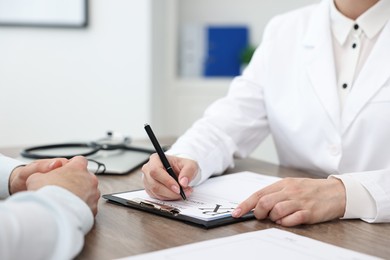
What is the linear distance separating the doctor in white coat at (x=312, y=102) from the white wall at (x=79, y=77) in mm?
1496

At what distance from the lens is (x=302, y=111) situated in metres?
1.54

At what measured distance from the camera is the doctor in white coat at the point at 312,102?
4.64 ft

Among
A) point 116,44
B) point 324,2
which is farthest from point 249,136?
point 116,44

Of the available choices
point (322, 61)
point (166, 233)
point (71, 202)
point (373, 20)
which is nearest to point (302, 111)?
point (322, 61)

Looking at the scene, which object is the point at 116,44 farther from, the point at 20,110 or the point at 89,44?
the point at 20,110

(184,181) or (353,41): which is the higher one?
(353,41)

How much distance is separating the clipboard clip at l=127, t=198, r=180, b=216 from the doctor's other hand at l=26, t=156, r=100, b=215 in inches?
4.0

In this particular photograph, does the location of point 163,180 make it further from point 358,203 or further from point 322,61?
point 322,61

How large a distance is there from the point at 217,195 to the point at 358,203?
0.91 feet

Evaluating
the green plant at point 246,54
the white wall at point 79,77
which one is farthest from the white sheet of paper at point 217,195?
the green plant at point 246,54

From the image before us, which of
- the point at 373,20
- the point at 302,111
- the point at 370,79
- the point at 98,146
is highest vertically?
the point at 373,20

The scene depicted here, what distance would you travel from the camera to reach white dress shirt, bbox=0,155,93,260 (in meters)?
0.69

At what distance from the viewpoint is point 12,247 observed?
0.69 metres

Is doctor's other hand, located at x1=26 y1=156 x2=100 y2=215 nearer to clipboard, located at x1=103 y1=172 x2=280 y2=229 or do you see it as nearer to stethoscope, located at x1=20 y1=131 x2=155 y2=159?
clipboard, located at x1=103 y1=172 x2=280 y2=229
